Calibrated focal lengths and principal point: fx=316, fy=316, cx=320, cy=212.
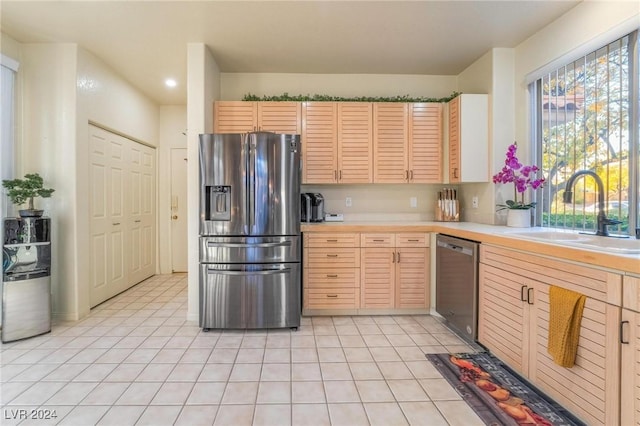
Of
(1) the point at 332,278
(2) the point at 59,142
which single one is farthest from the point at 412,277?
(2) the point at 59,142

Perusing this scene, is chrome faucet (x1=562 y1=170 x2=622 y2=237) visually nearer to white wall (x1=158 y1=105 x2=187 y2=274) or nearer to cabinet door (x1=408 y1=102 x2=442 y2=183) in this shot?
cabinet door (x1=408 y1=102 x2=442 y2=183)

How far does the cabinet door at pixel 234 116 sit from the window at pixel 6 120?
1784 millimetres

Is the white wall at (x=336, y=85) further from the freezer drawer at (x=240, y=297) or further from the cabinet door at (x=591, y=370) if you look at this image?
the cabinet door at (x=591, y=370)

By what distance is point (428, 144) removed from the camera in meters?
3.54

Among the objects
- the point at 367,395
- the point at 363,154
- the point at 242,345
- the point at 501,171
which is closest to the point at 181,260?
the point at 242,345

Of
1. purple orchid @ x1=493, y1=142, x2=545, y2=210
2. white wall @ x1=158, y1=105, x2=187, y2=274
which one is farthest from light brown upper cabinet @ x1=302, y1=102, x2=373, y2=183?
white wall @ x1=158, y1=105, x2=187, y2=274

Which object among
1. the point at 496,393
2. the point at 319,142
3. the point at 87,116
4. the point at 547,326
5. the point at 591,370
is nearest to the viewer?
the point at 591,370

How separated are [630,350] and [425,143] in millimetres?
2609

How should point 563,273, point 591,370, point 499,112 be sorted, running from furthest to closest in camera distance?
point 499,112 < point 563,273 < point 591,370

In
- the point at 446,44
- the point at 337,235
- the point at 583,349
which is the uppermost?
the point at 446,44

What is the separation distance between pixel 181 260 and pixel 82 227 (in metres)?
2.14

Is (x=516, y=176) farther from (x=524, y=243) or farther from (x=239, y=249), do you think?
(x=239, y=249)

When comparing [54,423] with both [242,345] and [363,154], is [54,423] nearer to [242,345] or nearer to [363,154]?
[242,345]

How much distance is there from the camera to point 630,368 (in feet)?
4.31
